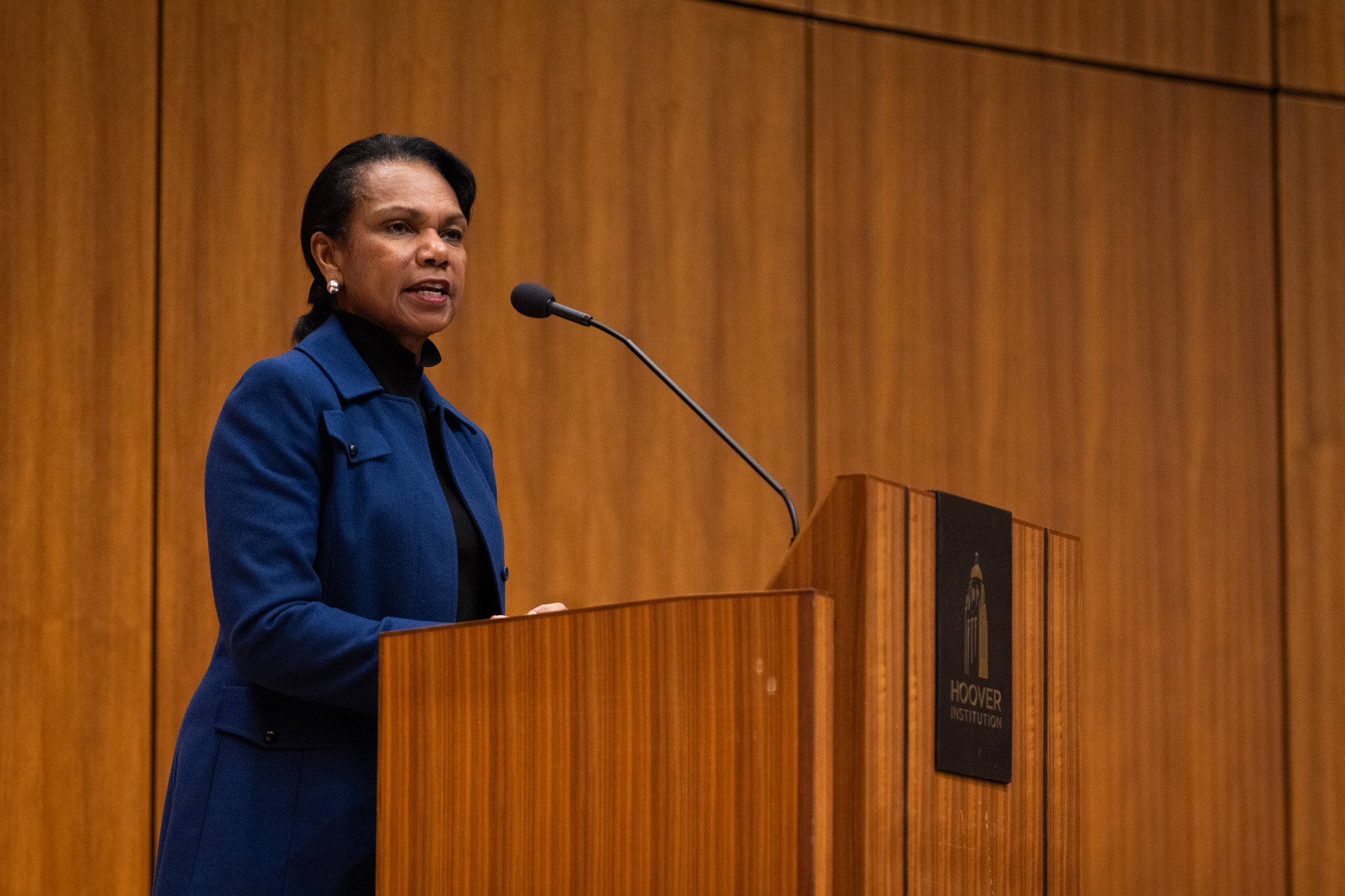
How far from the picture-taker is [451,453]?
63.2 inches

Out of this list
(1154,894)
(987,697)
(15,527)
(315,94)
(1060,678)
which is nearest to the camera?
(987,697)

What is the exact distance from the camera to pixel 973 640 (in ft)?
4.00

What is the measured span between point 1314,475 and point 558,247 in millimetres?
1945

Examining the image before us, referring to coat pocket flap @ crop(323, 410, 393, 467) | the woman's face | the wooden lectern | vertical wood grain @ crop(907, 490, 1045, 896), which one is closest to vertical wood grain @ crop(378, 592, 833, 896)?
the wooden lectern

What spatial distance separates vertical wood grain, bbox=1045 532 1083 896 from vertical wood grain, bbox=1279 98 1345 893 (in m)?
2.51

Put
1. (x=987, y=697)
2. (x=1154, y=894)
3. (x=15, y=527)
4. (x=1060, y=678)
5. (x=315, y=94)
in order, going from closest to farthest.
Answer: (x=987, y=697) < (x=1060, y=678) < (x=15, y=527) < (x=315, y=94) < (x=1154, y=894)

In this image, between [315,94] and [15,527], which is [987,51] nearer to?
[315,94]

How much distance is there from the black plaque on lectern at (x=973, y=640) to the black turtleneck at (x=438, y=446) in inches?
20.7

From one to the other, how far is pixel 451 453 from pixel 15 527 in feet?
4.38

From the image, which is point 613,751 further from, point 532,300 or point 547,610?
point 532,300

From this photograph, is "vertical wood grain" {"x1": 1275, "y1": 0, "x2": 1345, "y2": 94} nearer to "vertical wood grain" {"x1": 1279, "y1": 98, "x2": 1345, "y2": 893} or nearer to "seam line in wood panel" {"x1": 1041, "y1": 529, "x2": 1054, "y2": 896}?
"vertical wood grain" {"x1": 1279, "y1": 98, "x2": 1345, "y2": 893}

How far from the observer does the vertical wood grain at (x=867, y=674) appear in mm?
1090

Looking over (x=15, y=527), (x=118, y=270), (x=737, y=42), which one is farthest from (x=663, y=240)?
(x=15, y=527)

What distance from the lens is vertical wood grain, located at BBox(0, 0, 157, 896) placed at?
2592 millimetres
